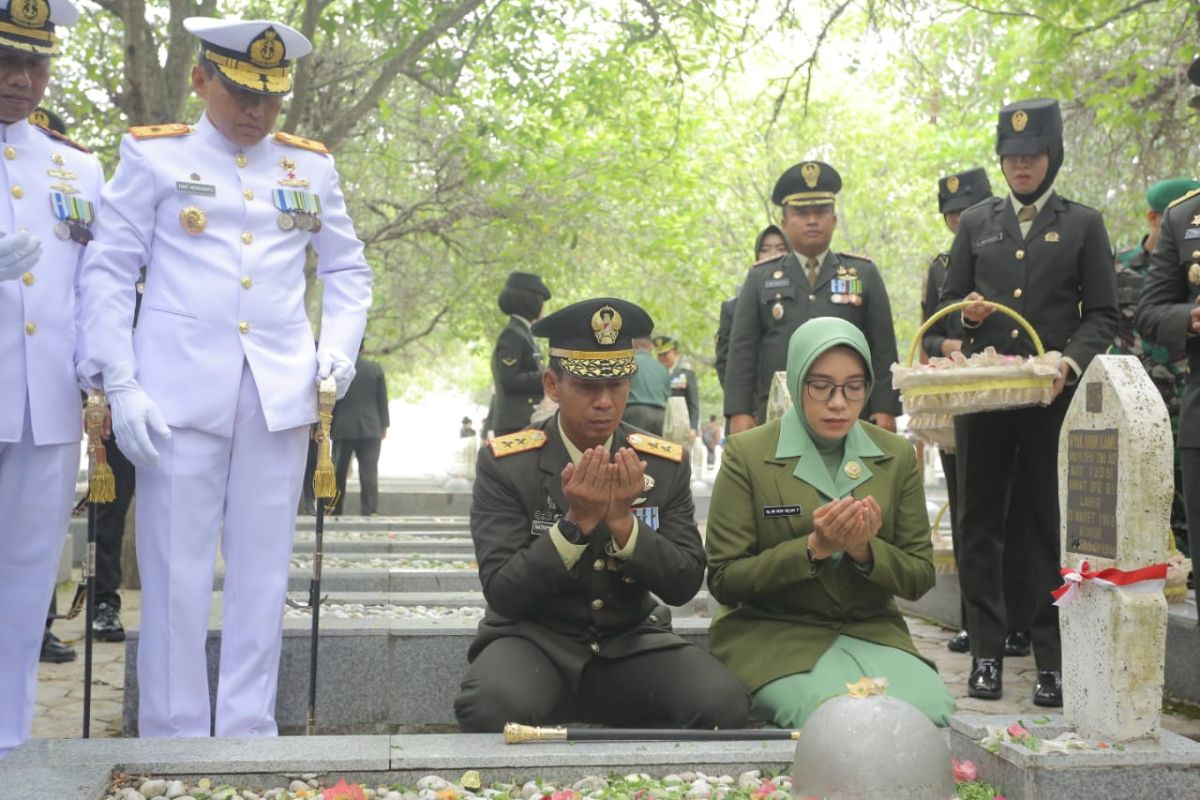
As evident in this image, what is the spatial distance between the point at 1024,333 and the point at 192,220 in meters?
3.29

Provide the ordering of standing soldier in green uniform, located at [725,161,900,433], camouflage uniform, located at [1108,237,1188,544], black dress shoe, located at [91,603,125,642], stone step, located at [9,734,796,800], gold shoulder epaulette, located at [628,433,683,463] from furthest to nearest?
camouflage uniform, located at [1108,237,1188,544] < black dress shoe, located at [91,603,125,642] < standing soldier in green uniform, located at [725,161,900,433] < gold shoulder epaulette, located at [628,433,683,463] < stone step, located at [9,734,796,800]

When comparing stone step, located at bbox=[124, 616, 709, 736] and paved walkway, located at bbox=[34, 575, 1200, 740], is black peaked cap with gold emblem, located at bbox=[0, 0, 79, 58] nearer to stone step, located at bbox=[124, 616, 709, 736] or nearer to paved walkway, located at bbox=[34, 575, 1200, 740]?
stone step, located at bbox=[124, 616, 709, 736]

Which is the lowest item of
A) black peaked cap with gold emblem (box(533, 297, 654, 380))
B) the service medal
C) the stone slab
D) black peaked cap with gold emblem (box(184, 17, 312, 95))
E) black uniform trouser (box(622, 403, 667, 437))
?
the stone slab

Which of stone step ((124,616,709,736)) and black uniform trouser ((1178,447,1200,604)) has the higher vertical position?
black uniform trouser ((1178,447,1200,604))

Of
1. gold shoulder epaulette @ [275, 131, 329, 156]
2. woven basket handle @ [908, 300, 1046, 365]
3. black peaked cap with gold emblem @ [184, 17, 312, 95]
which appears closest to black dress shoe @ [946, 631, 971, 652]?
woven basket handle @ [908, 300, 1046, 365]

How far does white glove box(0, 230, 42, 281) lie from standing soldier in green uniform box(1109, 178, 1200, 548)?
5.34m

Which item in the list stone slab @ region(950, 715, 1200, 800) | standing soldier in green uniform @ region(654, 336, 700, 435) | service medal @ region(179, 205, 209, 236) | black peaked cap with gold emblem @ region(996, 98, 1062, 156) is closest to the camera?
stone slab @ region(950, 715, 1200, 800)

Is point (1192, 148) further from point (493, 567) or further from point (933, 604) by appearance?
point (493, 567)

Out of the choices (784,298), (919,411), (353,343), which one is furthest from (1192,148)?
(353,343)

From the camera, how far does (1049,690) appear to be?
18.2ft

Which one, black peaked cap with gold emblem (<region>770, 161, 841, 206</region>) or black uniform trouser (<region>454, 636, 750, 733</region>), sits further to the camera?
black peaked cap with gold emblem (<region>770, 161, 841, 206</region>)

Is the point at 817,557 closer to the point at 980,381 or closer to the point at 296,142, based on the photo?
the point at 980,381

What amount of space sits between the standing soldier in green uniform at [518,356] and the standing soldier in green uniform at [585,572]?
636 centimetres

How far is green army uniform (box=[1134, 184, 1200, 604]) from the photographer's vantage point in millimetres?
4969
